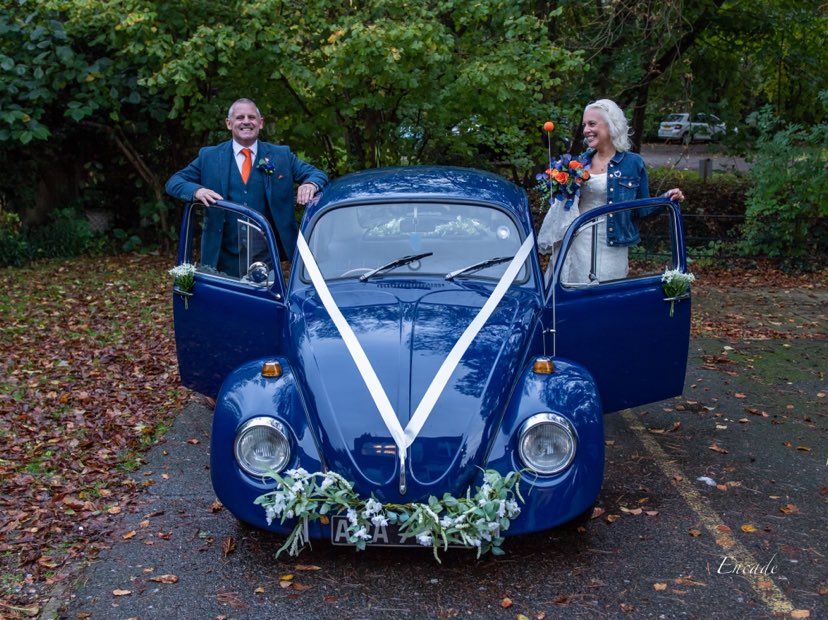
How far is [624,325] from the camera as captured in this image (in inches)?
222

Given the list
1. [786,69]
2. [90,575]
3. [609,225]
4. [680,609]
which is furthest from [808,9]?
[90,575]

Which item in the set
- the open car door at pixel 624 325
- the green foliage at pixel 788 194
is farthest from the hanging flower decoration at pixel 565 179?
the green foliage at pixel 788 194

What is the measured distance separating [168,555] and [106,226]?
1177 centimetres

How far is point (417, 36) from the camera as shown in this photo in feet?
33.8

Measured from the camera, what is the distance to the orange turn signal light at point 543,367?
489 centimetres

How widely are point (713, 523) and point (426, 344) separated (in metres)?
1.94

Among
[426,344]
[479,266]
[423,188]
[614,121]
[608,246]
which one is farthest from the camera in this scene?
[614,121]

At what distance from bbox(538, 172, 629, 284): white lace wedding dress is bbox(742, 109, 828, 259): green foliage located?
7849 mm

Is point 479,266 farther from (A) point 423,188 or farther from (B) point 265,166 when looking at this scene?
(B) point 265,166

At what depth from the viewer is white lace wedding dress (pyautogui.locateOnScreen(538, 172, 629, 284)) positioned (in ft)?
20.4

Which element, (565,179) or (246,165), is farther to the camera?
(246,165)

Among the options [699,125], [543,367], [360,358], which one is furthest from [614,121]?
[699,125]

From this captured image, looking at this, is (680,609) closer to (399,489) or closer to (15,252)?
(399,489)

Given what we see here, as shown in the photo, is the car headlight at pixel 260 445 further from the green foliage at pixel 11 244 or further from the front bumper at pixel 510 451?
the green foliage at pixel 11 244
